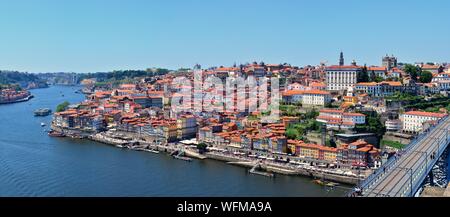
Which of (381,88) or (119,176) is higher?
(381,88)

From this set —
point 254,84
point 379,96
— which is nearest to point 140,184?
point 379,96

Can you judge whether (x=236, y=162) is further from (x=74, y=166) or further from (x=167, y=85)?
(x=167, y=85)

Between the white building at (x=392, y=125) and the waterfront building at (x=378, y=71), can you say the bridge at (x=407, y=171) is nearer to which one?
the white building at (x=392, y=125)

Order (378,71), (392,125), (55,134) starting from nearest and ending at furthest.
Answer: (392,125)
(55,134)
(378,71)

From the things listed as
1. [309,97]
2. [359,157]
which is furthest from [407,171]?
[309,97]

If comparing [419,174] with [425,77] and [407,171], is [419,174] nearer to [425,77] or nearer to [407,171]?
[407,171]

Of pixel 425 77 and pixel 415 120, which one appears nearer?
pixel 415 120

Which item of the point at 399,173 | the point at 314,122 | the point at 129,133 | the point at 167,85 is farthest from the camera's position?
the point at 167,85

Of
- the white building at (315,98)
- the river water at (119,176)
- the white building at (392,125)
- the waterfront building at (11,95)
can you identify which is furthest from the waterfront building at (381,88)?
the waterfront building at (11,95)
